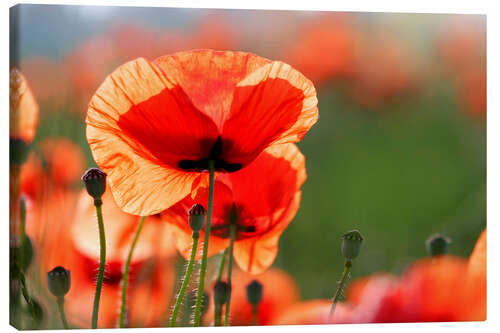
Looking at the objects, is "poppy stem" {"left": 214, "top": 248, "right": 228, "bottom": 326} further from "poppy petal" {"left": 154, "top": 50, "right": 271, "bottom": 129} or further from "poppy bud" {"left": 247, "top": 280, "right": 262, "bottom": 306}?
"poppy petal" {"left": 154, "top": 50, "right": 271, "bottom": 129}

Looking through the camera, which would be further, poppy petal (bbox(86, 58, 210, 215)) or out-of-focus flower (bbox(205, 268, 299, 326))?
out-of-focus flower (bbox(205, 268, 299, 326))

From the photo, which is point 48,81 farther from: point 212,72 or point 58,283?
point 58,283

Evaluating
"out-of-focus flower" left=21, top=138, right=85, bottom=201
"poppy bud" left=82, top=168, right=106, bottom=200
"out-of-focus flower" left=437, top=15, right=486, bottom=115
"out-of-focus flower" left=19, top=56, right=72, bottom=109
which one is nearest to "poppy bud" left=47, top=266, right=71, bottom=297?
"poppy bud" left=82, top=168, right=106, bottom=200

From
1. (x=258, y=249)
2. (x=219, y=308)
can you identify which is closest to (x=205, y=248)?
(x=219, y=308)

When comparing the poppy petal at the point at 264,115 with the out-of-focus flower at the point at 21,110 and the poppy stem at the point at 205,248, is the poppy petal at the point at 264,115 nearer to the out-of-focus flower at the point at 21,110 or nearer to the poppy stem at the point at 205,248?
the poppy stem at the point at 205,248

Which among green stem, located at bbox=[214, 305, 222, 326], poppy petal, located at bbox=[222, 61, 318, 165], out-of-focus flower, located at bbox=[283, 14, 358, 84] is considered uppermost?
out-of-focus flower, located at bbox=[283, 14, 358, 84]
